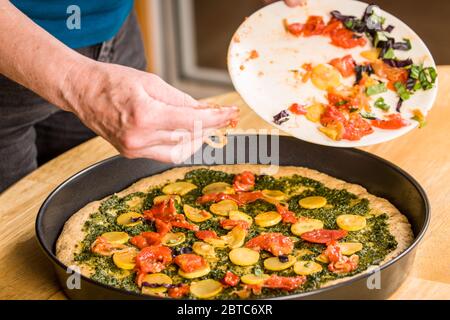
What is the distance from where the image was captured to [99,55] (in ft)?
8.64

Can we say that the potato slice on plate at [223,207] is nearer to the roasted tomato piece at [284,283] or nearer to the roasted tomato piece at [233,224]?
the roasted tomato piece at [233,224]

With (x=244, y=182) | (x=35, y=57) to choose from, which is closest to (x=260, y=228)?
(x=244, y=182)

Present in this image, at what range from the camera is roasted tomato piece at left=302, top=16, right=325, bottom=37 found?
2.20 meters

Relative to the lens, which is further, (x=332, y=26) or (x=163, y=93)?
(x=332, y=26)

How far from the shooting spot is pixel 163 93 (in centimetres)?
162

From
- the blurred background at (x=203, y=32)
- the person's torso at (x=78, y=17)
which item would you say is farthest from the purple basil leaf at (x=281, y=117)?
the blurred background at (x=203, y=32)

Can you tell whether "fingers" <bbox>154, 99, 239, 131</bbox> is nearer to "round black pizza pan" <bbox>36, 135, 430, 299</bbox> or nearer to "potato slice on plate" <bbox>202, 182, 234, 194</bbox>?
"round black pizza pan" <bbox>36, 135, 430, 299</bbox>

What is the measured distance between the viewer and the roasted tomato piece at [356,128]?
1.99 m

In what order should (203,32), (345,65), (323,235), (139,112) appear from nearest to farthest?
(139,112) → (323,235) → (345,65) → (203,32)

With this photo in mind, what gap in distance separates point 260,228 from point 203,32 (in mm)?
4167

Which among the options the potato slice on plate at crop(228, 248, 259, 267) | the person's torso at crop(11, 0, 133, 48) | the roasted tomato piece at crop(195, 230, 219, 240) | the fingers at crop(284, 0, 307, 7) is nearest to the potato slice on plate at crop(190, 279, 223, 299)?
the potato slice on plate at crop(228, 248, 259, 267)

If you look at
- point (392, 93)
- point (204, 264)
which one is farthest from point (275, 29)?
point (204, 264)

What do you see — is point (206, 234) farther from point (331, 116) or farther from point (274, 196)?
point (331, 116)
